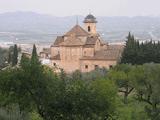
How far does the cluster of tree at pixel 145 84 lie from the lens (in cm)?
3238

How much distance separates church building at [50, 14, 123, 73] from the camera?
6341 cm

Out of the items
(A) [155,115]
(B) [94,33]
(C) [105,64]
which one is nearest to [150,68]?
(A) [155,115]

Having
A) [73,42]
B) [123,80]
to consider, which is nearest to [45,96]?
[123,80]

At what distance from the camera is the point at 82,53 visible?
64.2 m

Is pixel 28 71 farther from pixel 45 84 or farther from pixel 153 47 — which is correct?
pixel 153 47

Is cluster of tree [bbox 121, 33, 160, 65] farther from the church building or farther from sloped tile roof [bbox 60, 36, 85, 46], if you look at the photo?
sloped tile roof [bbox 60, 36, 85, 46]

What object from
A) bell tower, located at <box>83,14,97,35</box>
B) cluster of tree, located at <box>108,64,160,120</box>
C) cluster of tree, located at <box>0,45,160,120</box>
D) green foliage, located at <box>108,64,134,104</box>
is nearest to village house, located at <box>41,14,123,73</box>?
bell tower, located at <box>83,14,97,35</box>

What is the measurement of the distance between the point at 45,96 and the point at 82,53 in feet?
141

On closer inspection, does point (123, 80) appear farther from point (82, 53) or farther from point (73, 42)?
point (73, 42)

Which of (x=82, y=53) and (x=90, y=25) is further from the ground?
(x=90, y=25)

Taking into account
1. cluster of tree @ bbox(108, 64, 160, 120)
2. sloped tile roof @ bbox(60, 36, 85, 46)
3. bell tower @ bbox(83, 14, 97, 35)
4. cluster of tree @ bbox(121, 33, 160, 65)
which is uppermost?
bell tower @ bbox(83, 14, 97, 35)

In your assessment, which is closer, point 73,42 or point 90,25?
point 73,42

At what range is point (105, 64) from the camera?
208ft

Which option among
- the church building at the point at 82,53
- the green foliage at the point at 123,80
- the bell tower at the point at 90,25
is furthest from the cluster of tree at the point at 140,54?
the green foliage at the point at 123,80
